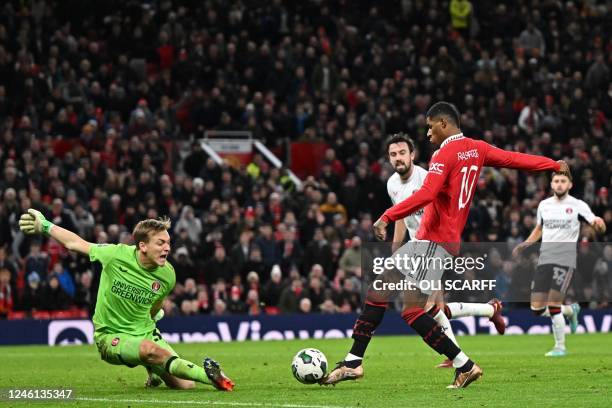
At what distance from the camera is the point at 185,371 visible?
11.3 m

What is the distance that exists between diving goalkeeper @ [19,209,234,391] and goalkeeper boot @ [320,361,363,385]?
0.94 meters

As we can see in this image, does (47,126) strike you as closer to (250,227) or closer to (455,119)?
Answer: (250,227)

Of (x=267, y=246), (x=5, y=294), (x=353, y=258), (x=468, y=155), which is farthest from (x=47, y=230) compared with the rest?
(x=353, y=258)

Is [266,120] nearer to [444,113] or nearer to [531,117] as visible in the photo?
[531,117]

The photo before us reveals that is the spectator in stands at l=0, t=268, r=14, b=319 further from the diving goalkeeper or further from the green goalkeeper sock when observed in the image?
the green goalkeeper sock

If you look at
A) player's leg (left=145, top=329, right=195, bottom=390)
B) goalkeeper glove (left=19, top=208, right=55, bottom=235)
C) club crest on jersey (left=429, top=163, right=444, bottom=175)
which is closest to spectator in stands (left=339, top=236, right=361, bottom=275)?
player's leg (left=145, top=329, right=195, bottom=390)

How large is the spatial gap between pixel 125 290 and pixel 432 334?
111 inches

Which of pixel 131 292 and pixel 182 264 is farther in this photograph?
pixel 182 264

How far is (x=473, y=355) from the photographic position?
17.8 metres

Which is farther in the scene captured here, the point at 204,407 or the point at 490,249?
the point at 490,249

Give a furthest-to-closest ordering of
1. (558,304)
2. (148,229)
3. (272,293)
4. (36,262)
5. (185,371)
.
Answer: (272,293), (36,262), (558,304), (148,229), (185,371)

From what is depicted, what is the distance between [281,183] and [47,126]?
5326 mm

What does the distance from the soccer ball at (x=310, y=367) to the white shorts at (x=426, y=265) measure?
113 centimetres

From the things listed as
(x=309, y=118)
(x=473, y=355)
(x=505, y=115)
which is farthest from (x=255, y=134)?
(x=473, y=355)
